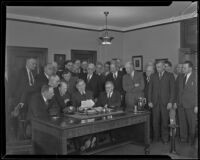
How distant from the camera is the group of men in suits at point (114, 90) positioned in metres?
2.21

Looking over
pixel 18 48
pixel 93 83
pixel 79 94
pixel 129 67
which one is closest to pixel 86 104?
pixel 79 94

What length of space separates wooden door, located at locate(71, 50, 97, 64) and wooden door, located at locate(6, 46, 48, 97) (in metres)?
0.29

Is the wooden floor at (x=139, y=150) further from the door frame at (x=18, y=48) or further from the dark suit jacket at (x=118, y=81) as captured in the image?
the door frame at (x=18, y=48)

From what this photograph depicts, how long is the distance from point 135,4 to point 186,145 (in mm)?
1546

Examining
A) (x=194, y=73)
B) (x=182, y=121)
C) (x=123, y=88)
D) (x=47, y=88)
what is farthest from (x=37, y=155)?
(x=194, y=73)

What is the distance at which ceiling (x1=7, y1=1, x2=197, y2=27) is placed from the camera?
2199 mm

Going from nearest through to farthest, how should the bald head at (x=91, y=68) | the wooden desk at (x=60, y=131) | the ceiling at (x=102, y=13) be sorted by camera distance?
the wooden desk at (x=60, y=131)
the ceiling at (x=102, y=13)
the bald head at (x=91, y=68)

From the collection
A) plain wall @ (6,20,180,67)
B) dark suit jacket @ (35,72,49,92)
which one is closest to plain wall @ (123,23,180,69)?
plain wall @ (6,20,180,67)

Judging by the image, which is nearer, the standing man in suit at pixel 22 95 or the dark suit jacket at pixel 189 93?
the standing man in suit at pixel 22 95

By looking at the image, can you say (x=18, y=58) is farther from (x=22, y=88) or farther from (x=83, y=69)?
(x=83, y=69)

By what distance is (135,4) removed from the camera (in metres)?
2.22

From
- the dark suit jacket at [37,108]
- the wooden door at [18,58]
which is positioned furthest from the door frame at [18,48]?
the dark suit jacket at [37,108]

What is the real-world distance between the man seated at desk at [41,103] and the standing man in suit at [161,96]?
1.05 m

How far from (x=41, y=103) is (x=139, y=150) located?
43.9 inches
